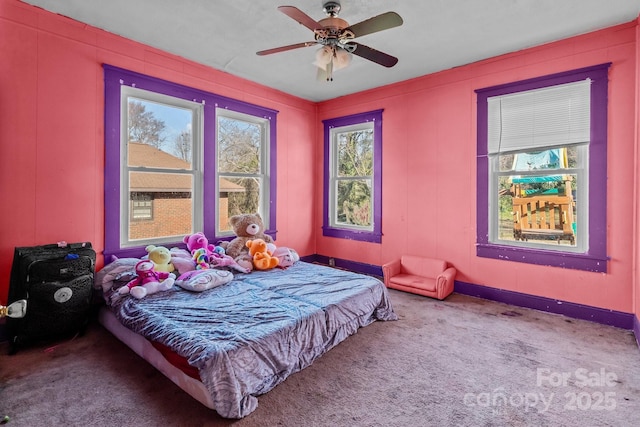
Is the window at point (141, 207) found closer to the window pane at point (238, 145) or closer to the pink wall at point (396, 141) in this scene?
the pink wall at point (396, 141)

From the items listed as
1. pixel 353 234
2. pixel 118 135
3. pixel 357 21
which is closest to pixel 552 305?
pixel 353 234

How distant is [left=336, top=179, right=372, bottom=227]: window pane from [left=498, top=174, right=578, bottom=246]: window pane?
1834 mm

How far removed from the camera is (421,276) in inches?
162

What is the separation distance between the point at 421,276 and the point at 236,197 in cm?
268

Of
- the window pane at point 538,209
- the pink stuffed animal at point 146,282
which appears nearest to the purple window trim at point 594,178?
the window pane at point 538,209

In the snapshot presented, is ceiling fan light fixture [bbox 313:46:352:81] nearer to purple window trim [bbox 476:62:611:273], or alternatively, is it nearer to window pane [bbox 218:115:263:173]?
window pane [bbox 218:115:263:173]

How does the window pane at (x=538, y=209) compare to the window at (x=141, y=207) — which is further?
the window at (x=141, y=207)

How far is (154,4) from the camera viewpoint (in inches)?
104

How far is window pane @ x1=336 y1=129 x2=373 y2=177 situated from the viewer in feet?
16.0

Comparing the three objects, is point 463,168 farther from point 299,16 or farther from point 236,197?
point 236,197

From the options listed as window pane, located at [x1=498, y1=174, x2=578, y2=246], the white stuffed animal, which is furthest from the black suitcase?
window pane, located at [x1=498, y1=174, x2=578, y2=246]

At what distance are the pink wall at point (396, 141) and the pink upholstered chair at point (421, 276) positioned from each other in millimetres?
176

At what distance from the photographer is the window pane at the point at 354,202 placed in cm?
493

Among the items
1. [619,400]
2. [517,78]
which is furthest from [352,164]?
[619,400]
